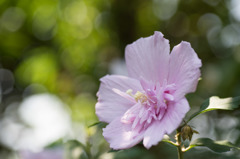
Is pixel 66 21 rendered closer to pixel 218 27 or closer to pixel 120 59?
pixel 120 59

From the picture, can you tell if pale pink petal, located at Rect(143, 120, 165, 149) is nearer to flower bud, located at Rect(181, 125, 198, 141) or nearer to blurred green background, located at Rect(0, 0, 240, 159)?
flower bud, located at Rect(181, 125, 198, 141)

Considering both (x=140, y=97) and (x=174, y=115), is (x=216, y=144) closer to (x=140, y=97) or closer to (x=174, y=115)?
(x=174, y=115)

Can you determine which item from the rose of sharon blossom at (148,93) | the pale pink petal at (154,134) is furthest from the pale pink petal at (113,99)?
the pale pink petal at (154,134)

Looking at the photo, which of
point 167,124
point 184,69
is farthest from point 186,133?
point 184,69

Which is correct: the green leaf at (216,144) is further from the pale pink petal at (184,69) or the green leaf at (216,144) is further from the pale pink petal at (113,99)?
the pale pink petal at (113,99)

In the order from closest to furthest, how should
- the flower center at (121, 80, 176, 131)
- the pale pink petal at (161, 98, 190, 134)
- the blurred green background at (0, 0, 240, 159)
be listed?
the pale pink petal at (161, 98, 190, 134)
the flower center at (121, 80, 176, 131)
the blurred green background at (0, 0, 240, 159)

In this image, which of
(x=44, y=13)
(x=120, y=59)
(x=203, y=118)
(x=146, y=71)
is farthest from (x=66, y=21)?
(x=146, y=71)

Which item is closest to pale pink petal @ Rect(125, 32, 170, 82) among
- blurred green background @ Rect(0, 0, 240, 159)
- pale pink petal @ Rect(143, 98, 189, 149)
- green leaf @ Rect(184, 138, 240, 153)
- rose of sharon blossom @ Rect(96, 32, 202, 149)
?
rose of sharon blossom @ Rect(96, 32, 202, 149)
